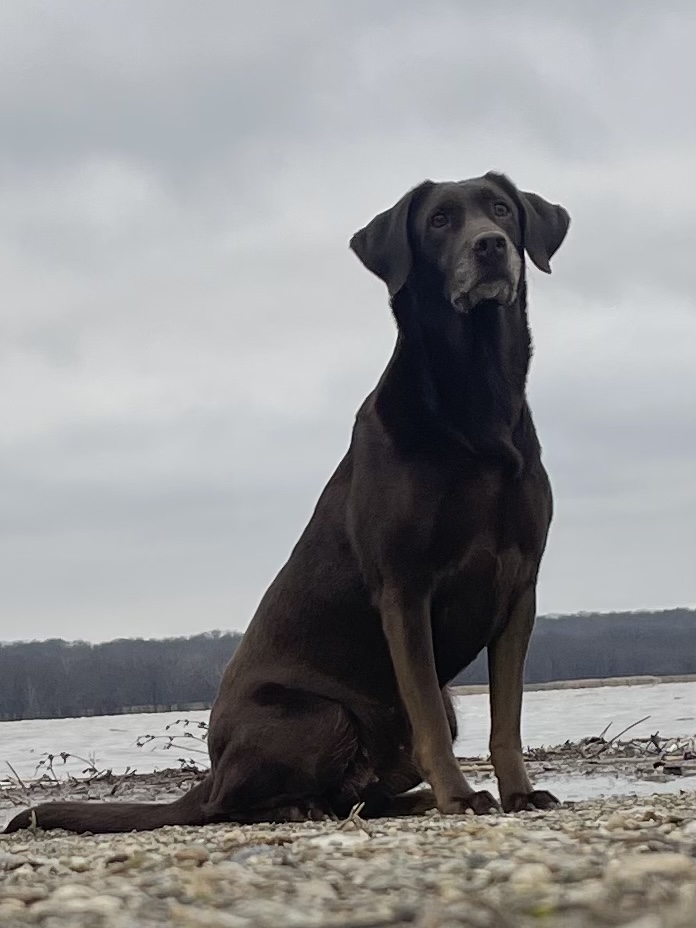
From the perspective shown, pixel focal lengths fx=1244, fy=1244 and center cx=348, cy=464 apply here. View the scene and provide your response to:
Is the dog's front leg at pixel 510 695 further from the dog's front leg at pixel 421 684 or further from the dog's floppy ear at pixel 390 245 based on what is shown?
the dog's floppy ear at pixel 390 245

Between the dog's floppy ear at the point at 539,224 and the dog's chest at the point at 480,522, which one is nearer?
the dog's chest at the point at 480,522

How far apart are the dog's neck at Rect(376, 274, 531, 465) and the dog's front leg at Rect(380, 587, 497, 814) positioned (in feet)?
2.42

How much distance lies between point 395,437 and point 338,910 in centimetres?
350

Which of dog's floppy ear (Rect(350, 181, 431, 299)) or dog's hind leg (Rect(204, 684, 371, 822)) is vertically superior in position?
dog's floppy ear (Rect(350, 181, 431, 299))

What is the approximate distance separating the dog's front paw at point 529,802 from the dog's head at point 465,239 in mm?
2162

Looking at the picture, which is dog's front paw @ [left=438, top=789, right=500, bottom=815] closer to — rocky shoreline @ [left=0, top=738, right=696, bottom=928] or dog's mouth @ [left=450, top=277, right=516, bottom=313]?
rocky shoreline @ [left=0, top=738, right=696, bottom=928]

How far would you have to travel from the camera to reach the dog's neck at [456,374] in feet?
18.1

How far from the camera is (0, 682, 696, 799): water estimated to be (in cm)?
761

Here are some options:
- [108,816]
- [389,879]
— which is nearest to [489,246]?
[108,816]

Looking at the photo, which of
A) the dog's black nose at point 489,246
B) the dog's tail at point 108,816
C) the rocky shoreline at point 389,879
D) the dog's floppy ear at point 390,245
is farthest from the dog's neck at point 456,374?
the rocky shoreline at point 389,879

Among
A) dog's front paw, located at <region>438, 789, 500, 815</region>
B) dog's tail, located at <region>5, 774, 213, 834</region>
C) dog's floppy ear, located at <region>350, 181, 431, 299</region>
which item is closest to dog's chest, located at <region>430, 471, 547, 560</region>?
dog's front paw, located at <region>438, 789, 500, 815</region>

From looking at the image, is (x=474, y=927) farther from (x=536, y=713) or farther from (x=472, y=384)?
(x=536, y=713)

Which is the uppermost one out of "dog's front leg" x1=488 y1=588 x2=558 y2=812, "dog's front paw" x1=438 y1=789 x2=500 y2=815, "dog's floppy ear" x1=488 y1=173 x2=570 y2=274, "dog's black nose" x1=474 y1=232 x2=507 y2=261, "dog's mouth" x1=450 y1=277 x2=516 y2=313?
"dog's floppy ear" x1=488 y1=173 x2=570 y2=274

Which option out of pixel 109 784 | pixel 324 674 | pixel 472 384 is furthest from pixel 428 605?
pixel 109 784
